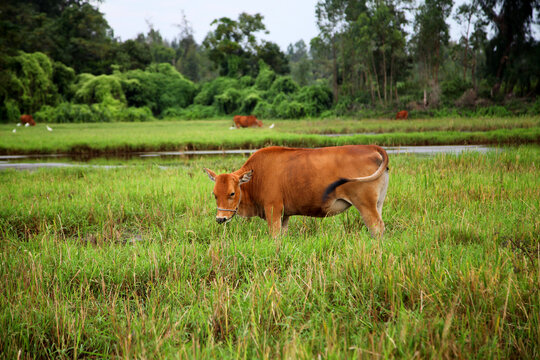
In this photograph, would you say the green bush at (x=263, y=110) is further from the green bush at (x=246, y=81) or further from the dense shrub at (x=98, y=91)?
the dense shrub at (x=98, y=91)

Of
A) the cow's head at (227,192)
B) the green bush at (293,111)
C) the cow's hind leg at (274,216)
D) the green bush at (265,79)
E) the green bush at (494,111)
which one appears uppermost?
the green bush at (265,79)

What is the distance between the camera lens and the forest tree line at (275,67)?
1067 inches

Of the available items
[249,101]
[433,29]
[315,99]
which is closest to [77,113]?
[249,101]

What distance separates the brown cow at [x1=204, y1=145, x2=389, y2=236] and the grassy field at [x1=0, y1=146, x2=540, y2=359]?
0.37 metres

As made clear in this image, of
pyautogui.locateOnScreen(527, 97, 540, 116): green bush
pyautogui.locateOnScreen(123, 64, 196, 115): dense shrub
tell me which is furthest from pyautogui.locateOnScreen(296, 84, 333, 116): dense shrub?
pyautogui.locateOnScreen(527, 97, 540, 116): green bush

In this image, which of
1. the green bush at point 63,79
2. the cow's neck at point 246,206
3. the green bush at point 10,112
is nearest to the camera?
the cow's neck at point 246,206

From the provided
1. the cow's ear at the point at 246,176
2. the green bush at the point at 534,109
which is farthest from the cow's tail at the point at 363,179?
the green bush at the point at 534,109

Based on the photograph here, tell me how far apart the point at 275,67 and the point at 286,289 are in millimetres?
50606

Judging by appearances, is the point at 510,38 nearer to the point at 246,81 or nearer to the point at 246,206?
the point at 246,206

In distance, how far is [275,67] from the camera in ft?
167

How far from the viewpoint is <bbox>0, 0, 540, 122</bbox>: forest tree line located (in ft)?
88.9

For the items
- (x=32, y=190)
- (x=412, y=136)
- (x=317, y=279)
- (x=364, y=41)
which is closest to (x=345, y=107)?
(x=364, y=41)

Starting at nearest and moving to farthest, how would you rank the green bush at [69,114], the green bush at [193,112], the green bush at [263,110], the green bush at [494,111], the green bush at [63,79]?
the green bush at [494,111] → the green bush at [69,114] → the green bush at [63,79] → the green bush at [263,110] → the green bush at [193,112]

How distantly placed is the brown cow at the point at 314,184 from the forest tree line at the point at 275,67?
83.4 ft
